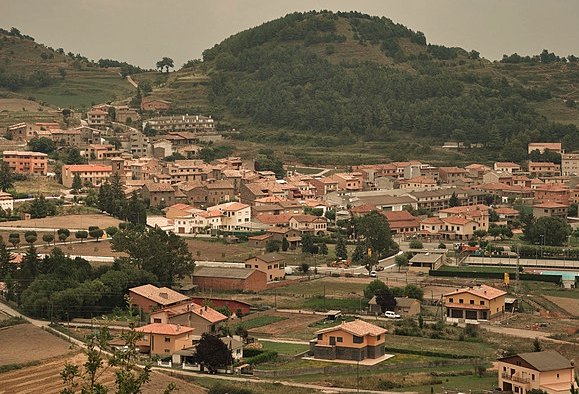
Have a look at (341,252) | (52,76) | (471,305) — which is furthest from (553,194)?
(52,76)

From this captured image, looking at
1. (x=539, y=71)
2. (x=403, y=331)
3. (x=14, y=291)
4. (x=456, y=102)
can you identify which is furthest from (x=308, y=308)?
(x=539, y=71)

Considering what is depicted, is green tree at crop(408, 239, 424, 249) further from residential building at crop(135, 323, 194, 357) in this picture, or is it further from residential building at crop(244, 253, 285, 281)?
residential building at crop(135, 323, 194, 357)

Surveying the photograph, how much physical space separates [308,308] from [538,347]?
7.02 metres

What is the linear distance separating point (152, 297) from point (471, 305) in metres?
7.15

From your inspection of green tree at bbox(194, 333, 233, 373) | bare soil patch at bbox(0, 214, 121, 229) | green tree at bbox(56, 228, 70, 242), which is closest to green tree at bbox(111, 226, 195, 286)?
green tree at bbox(56, 228, 70, 242)

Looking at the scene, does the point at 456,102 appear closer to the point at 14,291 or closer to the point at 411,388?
the point at 14,291

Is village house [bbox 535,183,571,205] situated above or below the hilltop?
below

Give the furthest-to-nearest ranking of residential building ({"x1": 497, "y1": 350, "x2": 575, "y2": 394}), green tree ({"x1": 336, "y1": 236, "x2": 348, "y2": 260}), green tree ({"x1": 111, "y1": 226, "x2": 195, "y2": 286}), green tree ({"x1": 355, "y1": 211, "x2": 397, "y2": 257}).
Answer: green tree ({"x1": 355, "y1": 211, "x2": 397, "y2": 257}) < green tree ({"x1": 336, "y1": 236, "x2": 348, "y2": 260}) < green tree ({"x1": 111, "y1": 226, "x2": 195, "y2": 286}) < residential building ({"x1": 497, "y1": 350, "x2": 575, "y2": 394})

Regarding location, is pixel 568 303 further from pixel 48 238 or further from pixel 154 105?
pixel 154 105

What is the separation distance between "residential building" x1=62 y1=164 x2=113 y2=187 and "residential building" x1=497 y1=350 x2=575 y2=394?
88.3ft

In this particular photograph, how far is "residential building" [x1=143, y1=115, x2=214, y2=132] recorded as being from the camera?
194 feet

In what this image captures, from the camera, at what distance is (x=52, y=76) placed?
7194 cm

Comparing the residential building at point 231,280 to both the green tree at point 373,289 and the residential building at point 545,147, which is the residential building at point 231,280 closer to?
the green tree at point 373,289

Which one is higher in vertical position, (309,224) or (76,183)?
(76,183)
